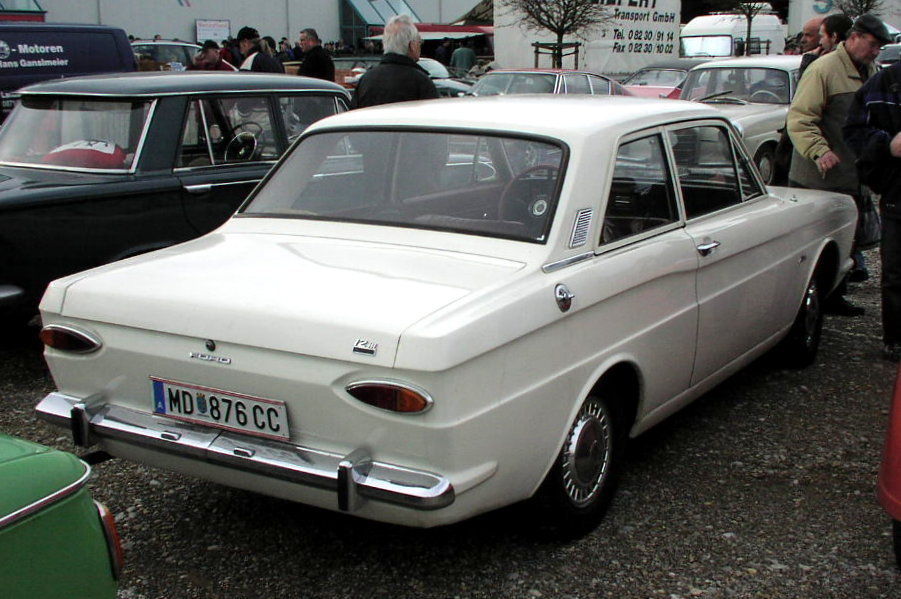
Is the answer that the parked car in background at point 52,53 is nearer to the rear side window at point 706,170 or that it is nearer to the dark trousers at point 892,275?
the rear side window at point 706,170

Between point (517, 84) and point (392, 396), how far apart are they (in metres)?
11.6

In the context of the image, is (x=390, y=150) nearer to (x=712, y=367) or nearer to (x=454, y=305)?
(x=454, y=305)

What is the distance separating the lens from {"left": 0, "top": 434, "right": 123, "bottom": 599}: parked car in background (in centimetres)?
188

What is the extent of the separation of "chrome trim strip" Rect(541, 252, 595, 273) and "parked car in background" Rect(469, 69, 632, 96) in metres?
10.5

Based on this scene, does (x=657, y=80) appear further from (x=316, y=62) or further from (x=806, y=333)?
(x=806, y=333)

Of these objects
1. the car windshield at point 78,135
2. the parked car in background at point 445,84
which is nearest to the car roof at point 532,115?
the car windshield at point 78,135

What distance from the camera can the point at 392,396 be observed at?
2.76 metres

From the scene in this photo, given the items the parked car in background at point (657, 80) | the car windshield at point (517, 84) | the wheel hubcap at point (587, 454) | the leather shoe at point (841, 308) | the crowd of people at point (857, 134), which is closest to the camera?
the wheel hubcap at point (587, 454)

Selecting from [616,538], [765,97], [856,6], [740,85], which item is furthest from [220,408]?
[856,6]

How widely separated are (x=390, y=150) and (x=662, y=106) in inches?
47.8

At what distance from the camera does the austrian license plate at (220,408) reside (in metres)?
2.97

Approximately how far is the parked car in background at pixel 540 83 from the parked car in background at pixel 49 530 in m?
12.0

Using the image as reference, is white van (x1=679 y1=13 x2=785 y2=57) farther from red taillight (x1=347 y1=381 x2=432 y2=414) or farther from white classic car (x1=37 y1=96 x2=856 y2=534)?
red taillight (x1=347 y1=381 x2=432 y2=414)

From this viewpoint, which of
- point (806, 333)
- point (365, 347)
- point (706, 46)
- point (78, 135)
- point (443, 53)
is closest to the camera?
point (365, 347)
